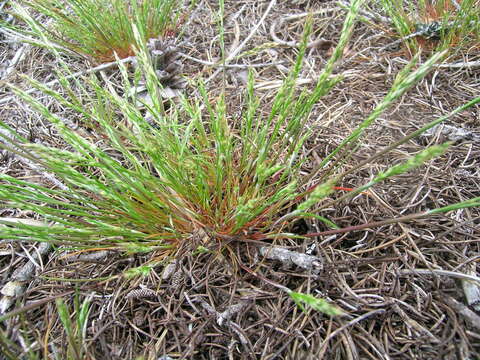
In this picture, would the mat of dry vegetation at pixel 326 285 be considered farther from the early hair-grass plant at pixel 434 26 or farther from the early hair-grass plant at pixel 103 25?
the early hair-grass plant at pixel 103 25

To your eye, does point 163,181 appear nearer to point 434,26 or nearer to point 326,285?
point 326,285

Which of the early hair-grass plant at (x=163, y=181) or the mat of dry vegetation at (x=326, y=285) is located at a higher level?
the early hair-grass plant at (x=163, y=181)

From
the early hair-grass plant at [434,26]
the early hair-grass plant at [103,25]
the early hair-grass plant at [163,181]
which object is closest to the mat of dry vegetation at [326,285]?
the early hair-grass plant at [163,181]

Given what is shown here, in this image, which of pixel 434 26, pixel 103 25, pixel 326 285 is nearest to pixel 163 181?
pixel 326 285

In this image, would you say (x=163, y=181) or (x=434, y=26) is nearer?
(x=163, y=181)

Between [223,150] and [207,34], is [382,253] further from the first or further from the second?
[207,34]

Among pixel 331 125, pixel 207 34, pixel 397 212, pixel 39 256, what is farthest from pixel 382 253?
pixel 207 34
